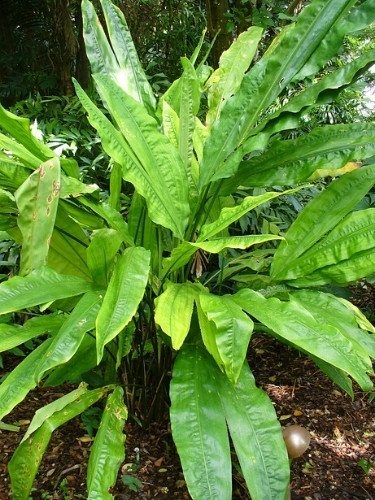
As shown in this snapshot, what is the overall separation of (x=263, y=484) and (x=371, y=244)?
1.79 feet

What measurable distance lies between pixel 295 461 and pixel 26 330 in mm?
791

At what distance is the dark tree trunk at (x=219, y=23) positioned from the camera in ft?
9.30

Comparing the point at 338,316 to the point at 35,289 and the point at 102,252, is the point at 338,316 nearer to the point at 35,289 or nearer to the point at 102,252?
the point at 102,252

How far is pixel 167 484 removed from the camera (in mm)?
1236

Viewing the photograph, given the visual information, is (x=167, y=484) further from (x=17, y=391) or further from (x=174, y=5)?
(x=174, y=5)

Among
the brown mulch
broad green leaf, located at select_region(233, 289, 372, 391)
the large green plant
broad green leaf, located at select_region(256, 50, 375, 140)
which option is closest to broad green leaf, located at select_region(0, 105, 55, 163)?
the large green plant

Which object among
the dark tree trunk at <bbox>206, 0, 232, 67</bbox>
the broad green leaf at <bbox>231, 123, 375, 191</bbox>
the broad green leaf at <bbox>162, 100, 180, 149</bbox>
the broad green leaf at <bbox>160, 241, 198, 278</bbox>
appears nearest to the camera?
the broad green leaf at <bbox>160, 241, 198, 278</bbox>

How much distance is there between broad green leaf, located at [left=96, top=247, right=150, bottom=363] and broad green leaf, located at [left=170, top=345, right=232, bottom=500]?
0.73ft

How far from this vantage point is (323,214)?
1221mm

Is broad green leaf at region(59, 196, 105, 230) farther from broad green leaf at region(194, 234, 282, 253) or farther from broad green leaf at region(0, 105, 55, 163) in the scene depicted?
broad green leaf at region(194, 234, 282, 253)

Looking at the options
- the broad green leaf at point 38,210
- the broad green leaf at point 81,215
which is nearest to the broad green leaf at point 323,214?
the broad green leaf at point 81,215

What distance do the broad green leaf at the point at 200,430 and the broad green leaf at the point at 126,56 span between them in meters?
0.75

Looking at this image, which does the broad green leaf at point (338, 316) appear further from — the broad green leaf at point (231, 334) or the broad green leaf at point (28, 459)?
the broad green leaf at point (28, 459)

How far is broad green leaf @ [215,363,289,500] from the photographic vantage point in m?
0.89
